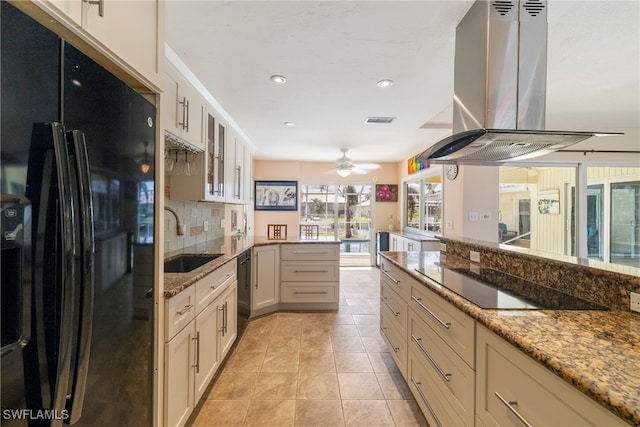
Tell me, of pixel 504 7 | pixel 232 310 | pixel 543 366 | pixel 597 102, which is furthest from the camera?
pixel 597 102

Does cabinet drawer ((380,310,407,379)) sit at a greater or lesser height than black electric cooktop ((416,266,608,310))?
lesser

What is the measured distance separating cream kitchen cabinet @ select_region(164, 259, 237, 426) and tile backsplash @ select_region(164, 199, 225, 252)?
674 mm

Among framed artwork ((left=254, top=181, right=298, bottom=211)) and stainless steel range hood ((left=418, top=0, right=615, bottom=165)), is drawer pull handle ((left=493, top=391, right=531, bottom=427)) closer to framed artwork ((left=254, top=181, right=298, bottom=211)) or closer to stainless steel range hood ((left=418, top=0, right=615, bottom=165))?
stainless steel range hood ((left=418, top=0, right=615, bottom=165))

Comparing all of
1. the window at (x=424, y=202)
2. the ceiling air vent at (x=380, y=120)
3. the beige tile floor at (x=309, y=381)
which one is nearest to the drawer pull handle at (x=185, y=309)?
the beige tile floor at (x=309, y=381)

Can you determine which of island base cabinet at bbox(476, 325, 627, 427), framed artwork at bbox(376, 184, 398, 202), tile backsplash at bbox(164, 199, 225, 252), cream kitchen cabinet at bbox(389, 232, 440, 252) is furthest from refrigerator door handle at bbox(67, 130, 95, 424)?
framed artwork at bbox(376, 184, 398, 202)

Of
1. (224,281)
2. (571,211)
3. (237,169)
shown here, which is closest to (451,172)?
(571,211)

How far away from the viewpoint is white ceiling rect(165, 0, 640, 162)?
1587mm

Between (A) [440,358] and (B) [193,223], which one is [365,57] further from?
(B) [193,223]

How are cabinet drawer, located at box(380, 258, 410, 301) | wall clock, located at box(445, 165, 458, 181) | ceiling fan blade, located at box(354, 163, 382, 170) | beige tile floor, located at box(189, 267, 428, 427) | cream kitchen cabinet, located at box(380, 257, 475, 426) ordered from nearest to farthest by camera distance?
cream kitchen cabinet, located at box(380, 257, 475, 426)
beige tile floor, located at box(189, 267, 428, 427)
cabinet drawer, located at box(380, 258, 410, 301)
wall clock, located at box(445, 165, 458, 181)
ceiling fan blade, located at box(354, 163, 382, 170)

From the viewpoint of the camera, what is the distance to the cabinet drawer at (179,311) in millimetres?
1318

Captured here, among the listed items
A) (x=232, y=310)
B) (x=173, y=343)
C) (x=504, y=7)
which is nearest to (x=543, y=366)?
(x=173, y=343)

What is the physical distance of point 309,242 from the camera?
3447 millimetres

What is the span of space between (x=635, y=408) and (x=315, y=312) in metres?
3.16

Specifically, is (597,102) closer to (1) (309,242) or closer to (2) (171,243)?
(1) (309,242)
